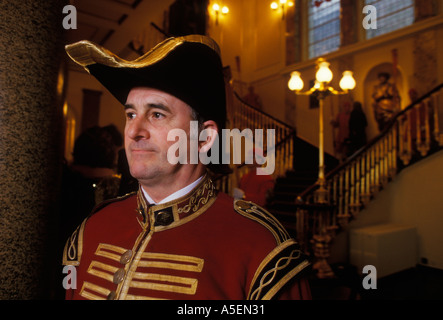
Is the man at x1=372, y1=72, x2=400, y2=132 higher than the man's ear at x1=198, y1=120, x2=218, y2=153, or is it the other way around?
the man at x1=372, y1=72, x2=400, y2=132

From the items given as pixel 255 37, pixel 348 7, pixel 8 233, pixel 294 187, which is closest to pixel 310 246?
pixel 294 187

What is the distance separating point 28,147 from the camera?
966 mm

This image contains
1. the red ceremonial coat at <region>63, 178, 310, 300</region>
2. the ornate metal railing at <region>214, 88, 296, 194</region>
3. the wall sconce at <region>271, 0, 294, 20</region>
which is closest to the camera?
the red ceremonial coat at <region>63, 178, 310, 300</region>

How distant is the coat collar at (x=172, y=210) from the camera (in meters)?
0.98

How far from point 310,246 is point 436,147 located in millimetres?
2838

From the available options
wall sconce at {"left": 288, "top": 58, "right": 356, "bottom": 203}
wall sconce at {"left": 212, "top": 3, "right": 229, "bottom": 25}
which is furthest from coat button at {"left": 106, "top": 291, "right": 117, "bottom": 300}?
wall sconce at {"left": 212, "top": 3, "right": 229, "bottom": 25}

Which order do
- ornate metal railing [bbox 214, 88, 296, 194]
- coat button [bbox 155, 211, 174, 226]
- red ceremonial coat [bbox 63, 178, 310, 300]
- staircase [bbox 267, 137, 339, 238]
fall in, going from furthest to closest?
ornate metal railing [bbox 214, 88, 296, 194] < staircase [bbox 267, 137, 339, 238] < coat button [bbox 155, 211, 174, 226] < red ceremonial coat [bbox 63, 178, 310, 300]

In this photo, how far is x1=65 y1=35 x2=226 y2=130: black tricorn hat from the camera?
2.85 feet

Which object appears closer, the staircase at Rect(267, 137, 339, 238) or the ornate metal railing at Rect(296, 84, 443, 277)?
the ornate metal railing at Rect(296, 84, 443, 277)

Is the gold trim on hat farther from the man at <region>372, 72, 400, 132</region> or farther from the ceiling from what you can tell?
the man at <region>372, 72, 400, 132</region>

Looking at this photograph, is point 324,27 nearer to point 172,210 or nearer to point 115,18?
point 115,18

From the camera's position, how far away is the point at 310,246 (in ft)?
15.9

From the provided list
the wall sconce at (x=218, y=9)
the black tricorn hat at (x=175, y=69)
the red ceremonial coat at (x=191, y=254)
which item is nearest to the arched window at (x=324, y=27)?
the wall sconce at (x=218, y=9)
